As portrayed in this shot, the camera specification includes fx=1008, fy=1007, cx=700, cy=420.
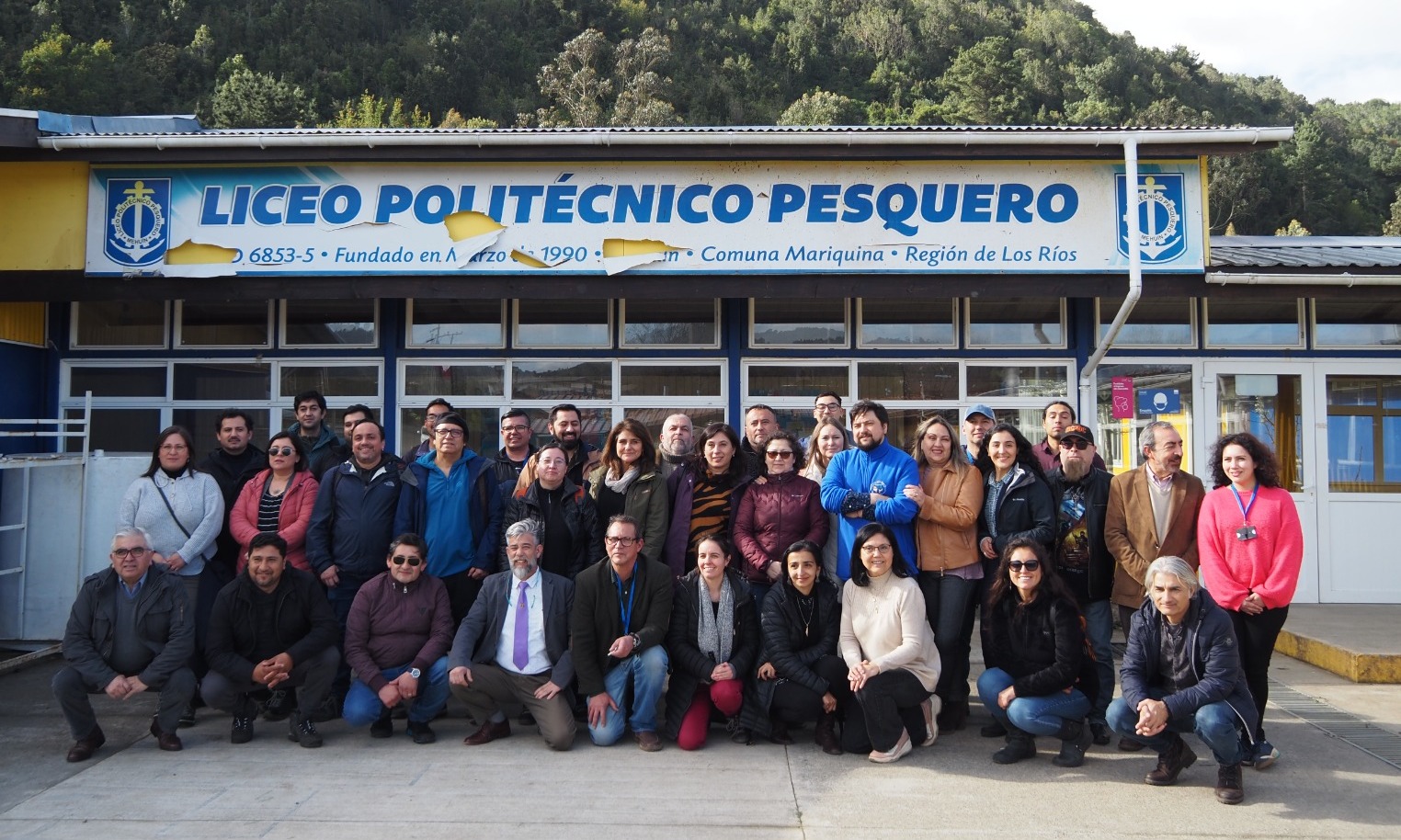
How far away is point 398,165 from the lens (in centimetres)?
805

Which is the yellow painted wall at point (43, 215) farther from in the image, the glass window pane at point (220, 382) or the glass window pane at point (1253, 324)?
the glass window pane at point (1253, 324)

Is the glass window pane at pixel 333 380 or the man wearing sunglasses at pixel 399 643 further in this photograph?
the glass window pane at pixel 333 380

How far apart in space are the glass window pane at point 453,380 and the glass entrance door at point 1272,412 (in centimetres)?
610

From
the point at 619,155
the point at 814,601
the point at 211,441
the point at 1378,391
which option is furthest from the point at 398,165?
the point at 1378,391

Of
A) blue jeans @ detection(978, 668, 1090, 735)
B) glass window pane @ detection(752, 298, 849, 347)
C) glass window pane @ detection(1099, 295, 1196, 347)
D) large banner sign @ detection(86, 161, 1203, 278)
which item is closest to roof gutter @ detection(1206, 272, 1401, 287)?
large banner sign @ detection(86, 161, 1203, 278)

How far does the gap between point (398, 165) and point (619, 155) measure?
1774 mm

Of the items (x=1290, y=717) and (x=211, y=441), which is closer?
(x=1290, y=717)

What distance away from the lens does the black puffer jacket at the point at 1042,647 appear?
16.1 ft

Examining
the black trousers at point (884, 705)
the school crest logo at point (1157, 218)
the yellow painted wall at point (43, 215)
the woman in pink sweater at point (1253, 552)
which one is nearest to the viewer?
the woman in pink sweater at point (1253, 552)

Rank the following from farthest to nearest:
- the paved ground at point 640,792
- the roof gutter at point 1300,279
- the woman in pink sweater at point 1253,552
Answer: the roof gutter at point 1300,279, the woman in pink sweater at point 1253,552, the paved ground at point 640,792

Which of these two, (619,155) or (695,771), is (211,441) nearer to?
(619,155)

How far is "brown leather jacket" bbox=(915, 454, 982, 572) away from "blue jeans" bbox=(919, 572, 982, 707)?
0.28 feet

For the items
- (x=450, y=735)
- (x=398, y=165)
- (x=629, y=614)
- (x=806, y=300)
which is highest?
(x=398, y=165)

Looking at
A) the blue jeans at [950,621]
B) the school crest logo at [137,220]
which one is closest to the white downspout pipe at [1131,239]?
the blue jeans at [950,621]
